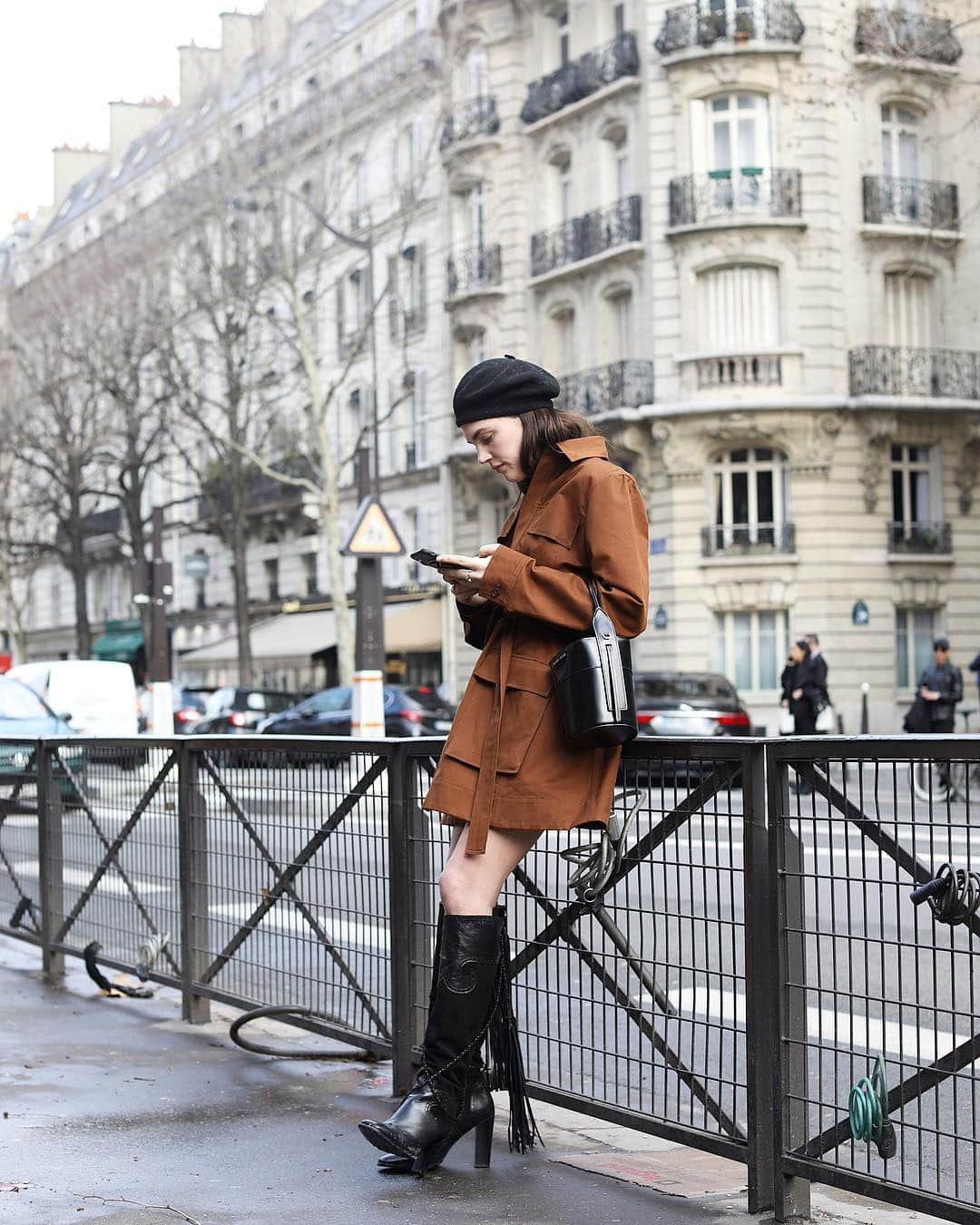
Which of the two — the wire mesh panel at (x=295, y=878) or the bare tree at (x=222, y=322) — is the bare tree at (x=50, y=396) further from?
the wire mesh panel at (x=295, y=878)

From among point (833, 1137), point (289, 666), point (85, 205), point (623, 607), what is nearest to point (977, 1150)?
point (833, 1137)

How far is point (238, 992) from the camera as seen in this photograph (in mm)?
6820

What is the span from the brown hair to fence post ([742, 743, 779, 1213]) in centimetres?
90

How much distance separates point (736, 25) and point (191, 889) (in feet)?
104

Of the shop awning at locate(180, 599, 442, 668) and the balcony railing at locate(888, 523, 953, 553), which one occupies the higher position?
the balcony railing at locate(888, 523, 953, 553)

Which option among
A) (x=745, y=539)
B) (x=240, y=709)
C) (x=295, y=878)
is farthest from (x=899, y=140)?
(x=295, y=878)

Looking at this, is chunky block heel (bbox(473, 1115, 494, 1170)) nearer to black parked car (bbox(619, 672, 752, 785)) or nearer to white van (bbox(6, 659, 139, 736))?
black parked car (bbox(619, 672, 752, 785))

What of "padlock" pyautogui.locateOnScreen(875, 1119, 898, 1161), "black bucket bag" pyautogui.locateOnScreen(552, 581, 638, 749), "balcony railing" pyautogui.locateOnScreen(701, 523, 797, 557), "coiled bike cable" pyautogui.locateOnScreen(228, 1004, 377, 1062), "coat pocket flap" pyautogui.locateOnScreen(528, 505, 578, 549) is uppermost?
"balcony railing" pyautogui.locateOnScreen(701, 523, 797, 557)

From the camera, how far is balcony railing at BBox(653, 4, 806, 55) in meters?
35.7

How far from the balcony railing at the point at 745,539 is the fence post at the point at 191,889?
29.6 metres

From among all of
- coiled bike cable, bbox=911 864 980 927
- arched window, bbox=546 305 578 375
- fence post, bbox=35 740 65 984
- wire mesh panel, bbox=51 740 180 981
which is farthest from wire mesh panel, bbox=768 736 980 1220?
arched window, bbox=546 305 578 375

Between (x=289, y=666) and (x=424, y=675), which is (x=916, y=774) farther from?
(x=289, y=666)

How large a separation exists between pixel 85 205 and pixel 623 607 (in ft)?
220

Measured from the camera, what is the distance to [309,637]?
46.4 meters
